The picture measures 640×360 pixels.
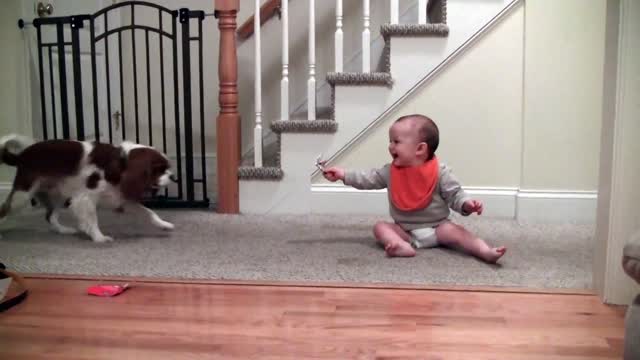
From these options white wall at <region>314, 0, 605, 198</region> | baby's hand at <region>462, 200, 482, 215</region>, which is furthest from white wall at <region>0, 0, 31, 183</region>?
baby's hand at <region>462, 200, 482, 215</region>

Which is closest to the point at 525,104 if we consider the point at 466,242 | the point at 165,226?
the point at 466,242

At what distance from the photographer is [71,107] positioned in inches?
137

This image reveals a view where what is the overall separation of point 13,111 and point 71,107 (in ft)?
0.94

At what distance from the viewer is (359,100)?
2.84 meters

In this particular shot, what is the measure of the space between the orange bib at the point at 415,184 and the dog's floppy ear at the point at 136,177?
0.85 metres

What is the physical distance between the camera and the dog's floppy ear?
2346mm

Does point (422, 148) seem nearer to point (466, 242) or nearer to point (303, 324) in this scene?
point (466, 242)

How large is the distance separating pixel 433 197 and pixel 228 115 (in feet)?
3.47

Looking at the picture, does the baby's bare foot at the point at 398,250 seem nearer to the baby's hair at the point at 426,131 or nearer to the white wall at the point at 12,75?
the baby's hair at the point at 426,131

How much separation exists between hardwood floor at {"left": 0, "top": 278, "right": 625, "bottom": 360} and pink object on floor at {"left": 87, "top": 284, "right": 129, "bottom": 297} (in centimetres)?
2

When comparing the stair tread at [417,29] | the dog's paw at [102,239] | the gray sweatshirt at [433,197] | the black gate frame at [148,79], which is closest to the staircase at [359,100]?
the stair tread at [417,29]

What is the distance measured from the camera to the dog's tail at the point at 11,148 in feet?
8.15

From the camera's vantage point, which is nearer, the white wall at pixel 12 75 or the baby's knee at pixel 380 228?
the baby's knee at pixel 380 228

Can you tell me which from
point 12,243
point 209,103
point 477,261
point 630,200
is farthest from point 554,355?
point 209,103
